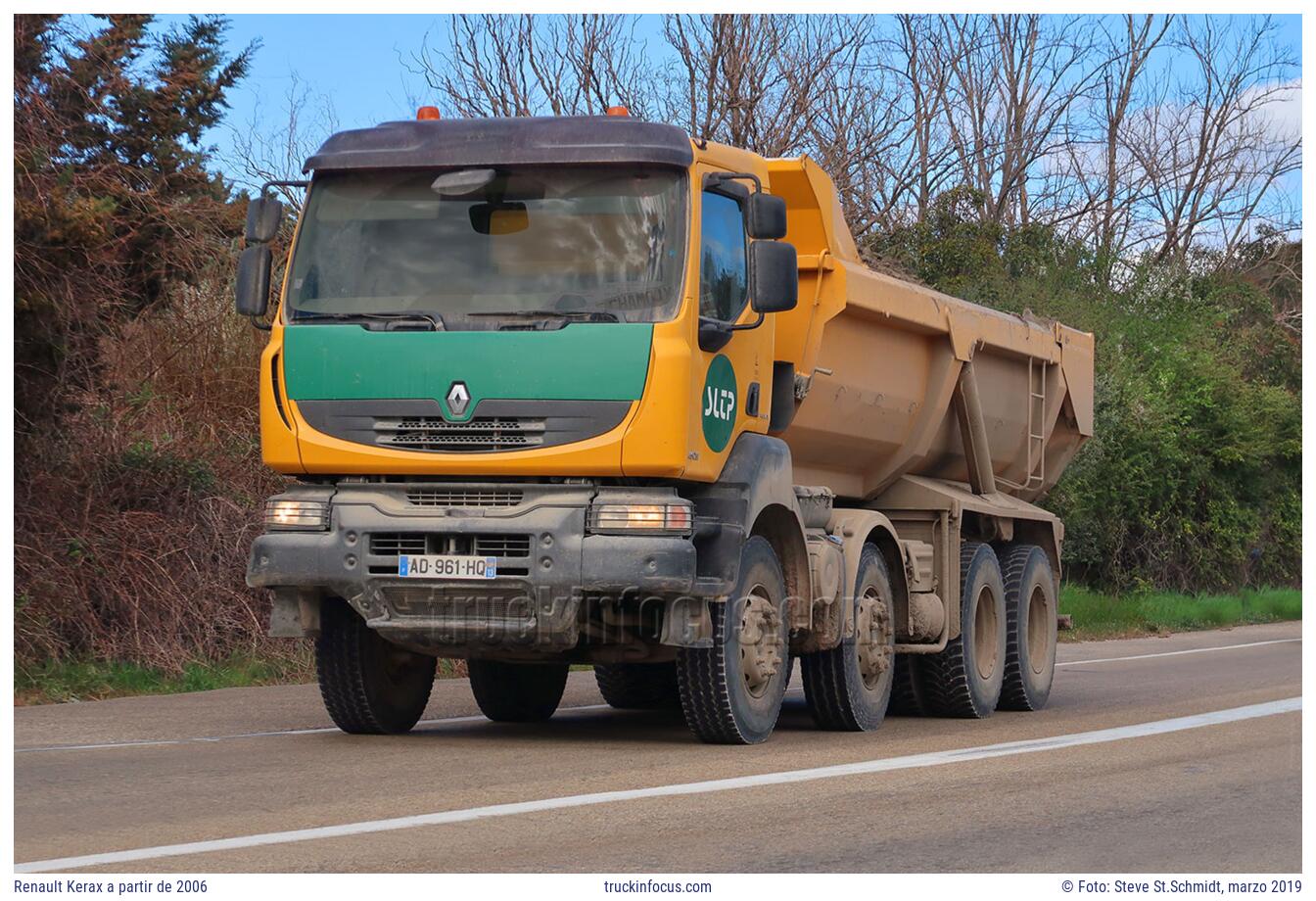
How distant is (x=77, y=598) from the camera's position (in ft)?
48.8

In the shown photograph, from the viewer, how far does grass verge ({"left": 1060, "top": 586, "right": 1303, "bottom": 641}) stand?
26.8m

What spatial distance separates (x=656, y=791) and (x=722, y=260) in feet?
9.94

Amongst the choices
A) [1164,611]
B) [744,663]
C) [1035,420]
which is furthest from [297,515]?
[1164,611]

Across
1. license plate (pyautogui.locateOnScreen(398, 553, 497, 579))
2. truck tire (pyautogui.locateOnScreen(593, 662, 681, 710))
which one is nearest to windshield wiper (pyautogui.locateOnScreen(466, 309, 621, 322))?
license plate (pyautogui.locateOnScreen(398, 553, 497, 579))

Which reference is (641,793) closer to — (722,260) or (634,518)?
(634,518)

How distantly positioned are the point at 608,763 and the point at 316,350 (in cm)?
253

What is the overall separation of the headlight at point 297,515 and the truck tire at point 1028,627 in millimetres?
6358

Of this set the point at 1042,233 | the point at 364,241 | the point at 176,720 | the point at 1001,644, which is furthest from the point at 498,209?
the point at 1042,233

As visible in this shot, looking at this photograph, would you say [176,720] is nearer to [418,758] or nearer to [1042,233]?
[418,758]

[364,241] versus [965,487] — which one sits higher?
[364,241]

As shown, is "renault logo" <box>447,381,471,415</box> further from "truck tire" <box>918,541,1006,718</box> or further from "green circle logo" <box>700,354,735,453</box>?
"truck tire" <box>918,541,1006,718</box>

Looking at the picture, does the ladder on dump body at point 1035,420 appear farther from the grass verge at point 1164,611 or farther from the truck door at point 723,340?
the grass verge at point 1164,611

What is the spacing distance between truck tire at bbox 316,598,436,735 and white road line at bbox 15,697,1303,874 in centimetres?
274

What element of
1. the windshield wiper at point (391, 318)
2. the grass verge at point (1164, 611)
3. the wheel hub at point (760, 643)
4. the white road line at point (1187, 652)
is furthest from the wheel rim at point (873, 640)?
the grass verge at point (1164, 611)
